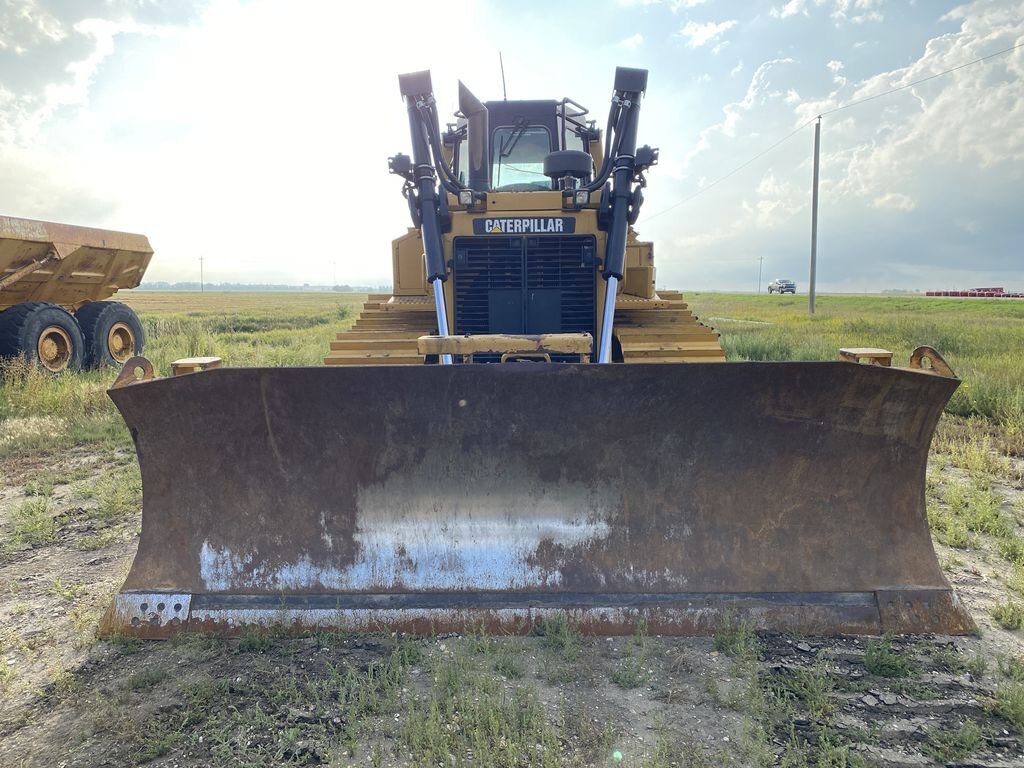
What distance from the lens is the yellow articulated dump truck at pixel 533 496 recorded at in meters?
2.93

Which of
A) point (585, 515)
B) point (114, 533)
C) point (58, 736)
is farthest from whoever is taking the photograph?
point (114, 533)

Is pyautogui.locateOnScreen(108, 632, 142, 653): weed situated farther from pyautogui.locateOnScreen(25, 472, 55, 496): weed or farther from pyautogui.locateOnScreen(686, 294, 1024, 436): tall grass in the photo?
pyautogui.locateOnScreen(686, 294, 1024, 436): tall grass

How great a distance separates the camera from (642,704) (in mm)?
2404

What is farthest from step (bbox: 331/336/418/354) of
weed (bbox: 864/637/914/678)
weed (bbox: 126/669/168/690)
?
weed (bbox: 864/637/914/678)

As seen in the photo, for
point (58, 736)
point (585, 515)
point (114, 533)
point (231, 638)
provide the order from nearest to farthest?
point (58, 736)
point (231, 638)
point (585, 515)
point (114, 533)

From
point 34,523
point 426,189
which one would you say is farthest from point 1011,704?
point 34,523

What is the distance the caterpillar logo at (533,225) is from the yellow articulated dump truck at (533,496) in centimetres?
181

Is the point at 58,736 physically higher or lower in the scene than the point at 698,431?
lower

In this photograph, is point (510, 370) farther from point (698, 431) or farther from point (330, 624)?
point (330, 624)

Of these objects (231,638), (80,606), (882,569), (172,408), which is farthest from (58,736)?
(882,569)

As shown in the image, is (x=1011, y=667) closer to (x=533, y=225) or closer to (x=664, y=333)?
(x=664, y=333)

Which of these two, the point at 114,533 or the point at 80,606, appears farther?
the point at 114,533

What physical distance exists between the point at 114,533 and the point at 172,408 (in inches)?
74.8

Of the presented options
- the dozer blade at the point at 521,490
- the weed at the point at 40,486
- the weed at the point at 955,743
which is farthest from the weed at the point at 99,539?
the weed at the point at 955,743
